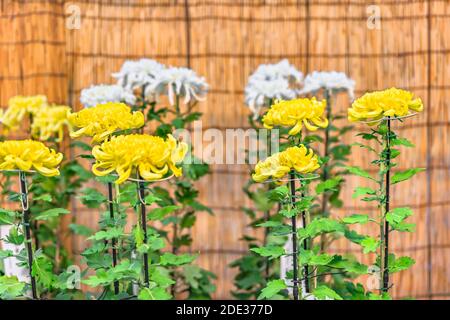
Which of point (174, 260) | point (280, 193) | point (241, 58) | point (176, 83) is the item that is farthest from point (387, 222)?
point (241, 58)

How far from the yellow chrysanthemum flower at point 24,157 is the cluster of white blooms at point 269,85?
101 cm

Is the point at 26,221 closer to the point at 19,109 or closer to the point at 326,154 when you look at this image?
the point at 19,109

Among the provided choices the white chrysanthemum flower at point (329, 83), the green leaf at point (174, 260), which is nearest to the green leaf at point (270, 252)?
the green leaf at point (174, 260)

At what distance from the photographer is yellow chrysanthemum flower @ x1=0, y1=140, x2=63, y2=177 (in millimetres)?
1367

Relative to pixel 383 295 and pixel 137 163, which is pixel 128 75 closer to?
pixel 137 163

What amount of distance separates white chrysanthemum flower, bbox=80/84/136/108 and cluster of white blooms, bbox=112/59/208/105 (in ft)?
0.18

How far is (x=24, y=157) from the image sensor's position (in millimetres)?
1377

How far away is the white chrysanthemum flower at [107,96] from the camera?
87.4 inches

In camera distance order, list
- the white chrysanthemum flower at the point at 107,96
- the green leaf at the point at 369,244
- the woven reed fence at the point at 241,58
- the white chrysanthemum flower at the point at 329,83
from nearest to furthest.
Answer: the green leaf at the point at 369,244
the white chrysanthemum flower at the point at 107,96
the white chrysanthemum flower at the point at 329,83
the woven reed fence at the point at 241,58

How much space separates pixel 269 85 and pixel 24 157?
109cm

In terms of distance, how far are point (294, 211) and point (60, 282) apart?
2.04 feet

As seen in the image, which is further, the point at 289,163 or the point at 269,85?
the point at 269,85

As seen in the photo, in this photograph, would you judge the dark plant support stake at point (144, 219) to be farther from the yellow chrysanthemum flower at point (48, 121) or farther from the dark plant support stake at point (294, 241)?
the yellow chrysanthemum flower at point (48, 121)

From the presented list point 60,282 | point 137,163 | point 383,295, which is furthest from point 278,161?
point 60,282
